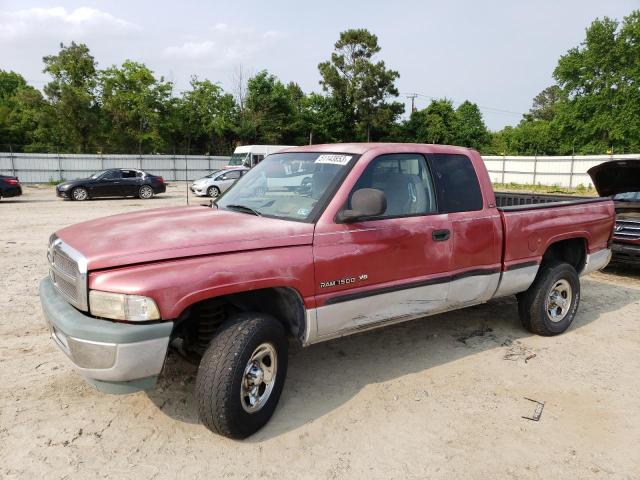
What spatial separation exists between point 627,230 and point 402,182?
5441 millimetres

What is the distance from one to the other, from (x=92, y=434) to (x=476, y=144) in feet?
178

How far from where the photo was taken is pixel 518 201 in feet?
21.7

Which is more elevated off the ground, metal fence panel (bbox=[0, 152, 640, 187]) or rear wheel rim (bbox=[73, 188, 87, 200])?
metal fence panel (bbox=[0, 152, 640, 187])

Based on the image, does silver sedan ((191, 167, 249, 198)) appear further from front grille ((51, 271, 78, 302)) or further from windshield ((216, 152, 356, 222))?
front grille ((51, 271, 78, 302))

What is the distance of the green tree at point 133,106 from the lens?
136ft

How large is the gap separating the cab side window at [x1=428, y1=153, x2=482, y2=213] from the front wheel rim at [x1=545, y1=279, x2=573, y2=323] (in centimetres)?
152

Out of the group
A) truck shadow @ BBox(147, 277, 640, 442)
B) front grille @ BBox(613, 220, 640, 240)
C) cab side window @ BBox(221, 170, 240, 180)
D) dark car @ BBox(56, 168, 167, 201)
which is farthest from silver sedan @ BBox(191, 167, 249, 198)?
truck shadow @ BBox(147, 277, 640, 442)

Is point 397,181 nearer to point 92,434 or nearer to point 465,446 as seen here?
point 465,446

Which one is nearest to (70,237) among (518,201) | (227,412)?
(227,412)

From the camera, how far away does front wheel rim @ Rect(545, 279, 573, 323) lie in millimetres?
5020

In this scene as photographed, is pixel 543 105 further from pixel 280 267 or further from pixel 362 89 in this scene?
pixel 280 267

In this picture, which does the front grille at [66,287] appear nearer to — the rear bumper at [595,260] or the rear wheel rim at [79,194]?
the rear bumper at [595,260]

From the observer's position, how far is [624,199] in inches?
320

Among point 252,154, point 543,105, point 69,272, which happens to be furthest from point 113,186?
point 543,105
